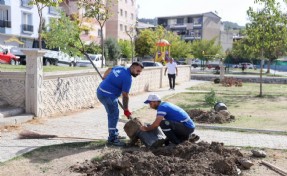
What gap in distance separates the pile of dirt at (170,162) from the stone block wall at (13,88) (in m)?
4.45

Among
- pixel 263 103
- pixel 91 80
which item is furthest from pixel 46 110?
pixel 263 103

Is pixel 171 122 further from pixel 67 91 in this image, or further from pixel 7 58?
pixel 7 58

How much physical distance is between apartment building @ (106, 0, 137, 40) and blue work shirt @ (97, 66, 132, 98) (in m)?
53.1

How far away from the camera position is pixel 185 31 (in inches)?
3415

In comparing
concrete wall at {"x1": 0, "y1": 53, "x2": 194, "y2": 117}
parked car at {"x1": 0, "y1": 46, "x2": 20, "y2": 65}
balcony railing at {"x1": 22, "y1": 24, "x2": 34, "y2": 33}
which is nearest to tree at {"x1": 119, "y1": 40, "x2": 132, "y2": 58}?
balcony railing at {"x1": 22, "y1": 24, "x2": 34, "y2": 33}

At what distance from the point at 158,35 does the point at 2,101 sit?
37978 millimetres

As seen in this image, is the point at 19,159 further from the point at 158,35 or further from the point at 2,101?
the point at 158,35

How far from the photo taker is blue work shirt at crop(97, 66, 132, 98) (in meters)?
6.81

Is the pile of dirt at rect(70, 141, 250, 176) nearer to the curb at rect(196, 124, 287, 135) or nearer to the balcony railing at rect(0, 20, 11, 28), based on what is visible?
the curb at rect(196, 124, 287, 135)

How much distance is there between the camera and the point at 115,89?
7012 mm

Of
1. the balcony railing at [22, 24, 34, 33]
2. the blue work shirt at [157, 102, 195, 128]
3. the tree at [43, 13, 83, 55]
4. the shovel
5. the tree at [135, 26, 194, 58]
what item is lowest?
the shovel

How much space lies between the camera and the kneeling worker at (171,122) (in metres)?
6.59

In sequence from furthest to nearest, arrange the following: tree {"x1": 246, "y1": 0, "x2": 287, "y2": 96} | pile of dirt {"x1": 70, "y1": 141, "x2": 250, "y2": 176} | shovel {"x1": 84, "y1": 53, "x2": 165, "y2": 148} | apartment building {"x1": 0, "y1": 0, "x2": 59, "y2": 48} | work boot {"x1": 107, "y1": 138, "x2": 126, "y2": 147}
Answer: apartment building {"x1": 0, "y1": 0, "x2": 59, "y2": 48} < tree {"x1": 246, "y1": 0, "x2": 287, "y2": 96} < work boot {"x1": 107, "y1": 138, "x2": 126, "y2": 147} < shovel {"x1": 84, "y1": 53, "x2": 165, "y2": 148} < pile of dirt {"x1": 70, "y1": 141, "x2": 250, "y2": 176}

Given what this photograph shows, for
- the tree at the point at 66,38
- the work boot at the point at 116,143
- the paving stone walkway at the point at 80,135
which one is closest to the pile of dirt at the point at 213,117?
the paving stone walkway at the point at 80,135
